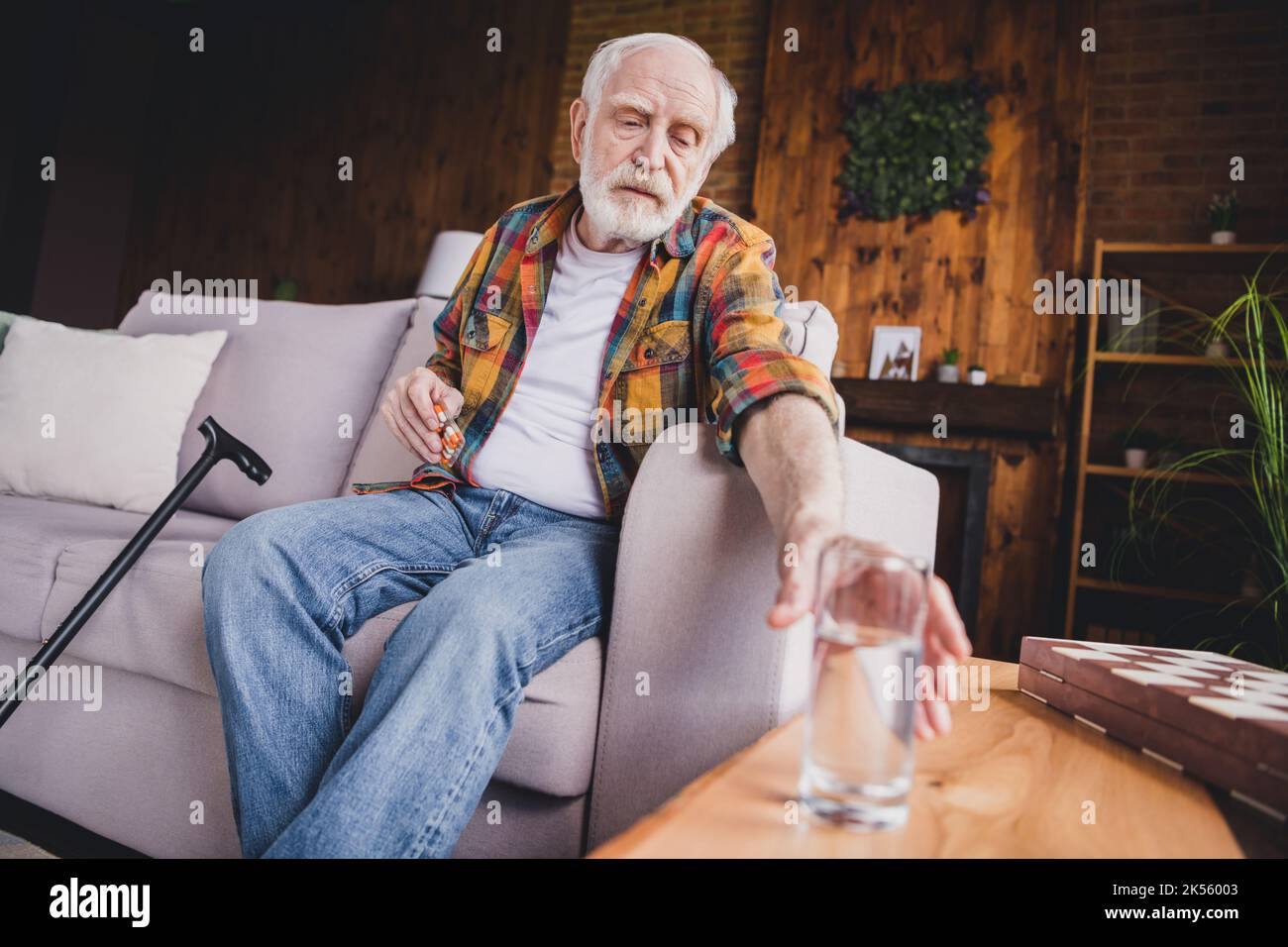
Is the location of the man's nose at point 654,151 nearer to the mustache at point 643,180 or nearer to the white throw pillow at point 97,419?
the mustache at point 643,180

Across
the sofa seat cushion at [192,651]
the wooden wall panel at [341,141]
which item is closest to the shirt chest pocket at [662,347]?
the sofa seat cushion at [192,651]

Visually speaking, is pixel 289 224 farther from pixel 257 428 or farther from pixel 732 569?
pixel 732 569

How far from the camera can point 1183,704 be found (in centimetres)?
75

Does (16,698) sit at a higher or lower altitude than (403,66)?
lower

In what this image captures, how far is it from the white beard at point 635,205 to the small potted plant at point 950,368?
8.12 feet

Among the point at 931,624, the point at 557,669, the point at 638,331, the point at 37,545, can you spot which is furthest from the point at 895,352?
the point at 931,624

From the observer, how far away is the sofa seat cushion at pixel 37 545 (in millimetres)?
1448

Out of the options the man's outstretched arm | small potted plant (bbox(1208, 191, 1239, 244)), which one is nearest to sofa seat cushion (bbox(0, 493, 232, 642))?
the man's outstretched arm

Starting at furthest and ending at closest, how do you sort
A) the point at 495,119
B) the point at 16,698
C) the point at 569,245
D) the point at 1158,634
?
1. the point at 495,119
2. the point at 1158,634
3. the point at 569,245
4. the point at 16,698

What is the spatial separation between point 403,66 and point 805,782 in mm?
5417

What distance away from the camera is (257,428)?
1953mm

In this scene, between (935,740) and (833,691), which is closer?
(833,691)

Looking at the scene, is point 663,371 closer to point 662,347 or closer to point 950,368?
point 662,347

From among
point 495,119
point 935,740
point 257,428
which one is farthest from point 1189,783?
point 495,119
